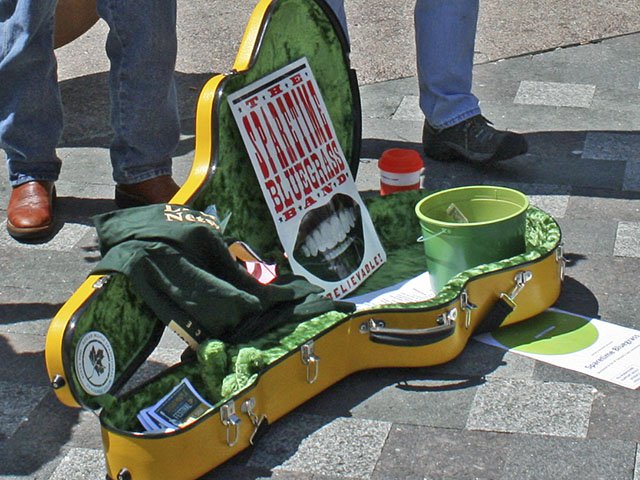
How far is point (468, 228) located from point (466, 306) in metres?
0.21

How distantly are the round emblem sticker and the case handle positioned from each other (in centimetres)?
55

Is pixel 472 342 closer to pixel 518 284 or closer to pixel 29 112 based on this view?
pixel 518 284

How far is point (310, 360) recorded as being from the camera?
8.03ft

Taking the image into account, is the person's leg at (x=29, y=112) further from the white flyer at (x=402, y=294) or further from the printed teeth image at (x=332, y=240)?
the white flyer at (x=402, y=294)

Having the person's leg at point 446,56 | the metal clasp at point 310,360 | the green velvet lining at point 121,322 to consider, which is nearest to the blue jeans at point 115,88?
the person's leg at point 446,56

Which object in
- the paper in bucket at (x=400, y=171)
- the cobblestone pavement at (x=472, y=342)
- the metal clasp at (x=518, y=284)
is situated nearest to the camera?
the cobblestone pavement at (x=472, y=342)

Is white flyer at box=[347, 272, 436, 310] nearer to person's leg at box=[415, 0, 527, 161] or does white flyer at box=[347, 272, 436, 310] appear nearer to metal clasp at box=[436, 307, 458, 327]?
metal clasp at box=[436, 307, 458, 327]

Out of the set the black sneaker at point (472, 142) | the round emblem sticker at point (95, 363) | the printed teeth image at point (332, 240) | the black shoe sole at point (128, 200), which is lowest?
the black sneaker at point (472, 142)

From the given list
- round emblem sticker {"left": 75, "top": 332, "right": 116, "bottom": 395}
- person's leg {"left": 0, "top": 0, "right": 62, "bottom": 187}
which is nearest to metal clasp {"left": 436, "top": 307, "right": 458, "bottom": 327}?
round emblem sticker {"left": 75, "top": 332, "right": 116, "bottom": 395}

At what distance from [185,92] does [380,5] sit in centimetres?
133

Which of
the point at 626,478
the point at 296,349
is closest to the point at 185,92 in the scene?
the point at 296,349

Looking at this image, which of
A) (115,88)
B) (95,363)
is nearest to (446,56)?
(115,88)

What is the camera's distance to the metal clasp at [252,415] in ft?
7.57

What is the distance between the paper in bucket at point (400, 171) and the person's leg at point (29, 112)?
97cm
